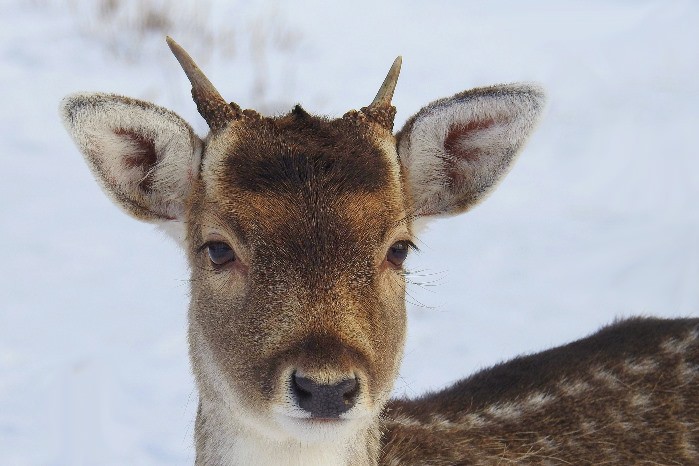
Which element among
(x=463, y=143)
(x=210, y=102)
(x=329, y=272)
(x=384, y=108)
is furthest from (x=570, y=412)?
(x=210, y=102)

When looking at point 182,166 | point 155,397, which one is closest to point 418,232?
point 182,166

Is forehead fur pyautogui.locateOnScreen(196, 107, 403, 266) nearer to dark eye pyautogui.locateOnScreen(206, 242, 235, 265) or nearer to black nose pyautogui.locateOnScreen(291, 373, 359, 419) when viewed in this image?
dark eye pyautogui.locateOnScreen(206, 242, 235, 265)

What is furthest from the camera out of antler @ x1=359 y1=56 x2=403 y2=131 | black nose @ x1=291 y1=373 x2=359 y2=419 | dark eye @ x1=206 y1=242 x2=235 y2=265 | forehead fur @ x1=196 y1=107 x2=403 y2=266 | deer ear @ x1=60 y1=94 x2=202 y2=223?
antler @ x1=359 y1=56 x2=403 y2=131

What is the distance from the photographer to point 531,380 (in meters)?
5.16

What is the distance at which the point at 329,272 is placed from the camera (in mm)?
3574

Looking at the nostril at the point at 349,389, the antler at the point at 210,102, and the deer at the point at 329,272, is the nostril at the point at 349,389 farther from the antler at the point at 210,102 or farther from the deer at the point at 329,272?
the antler at the point at 210,102

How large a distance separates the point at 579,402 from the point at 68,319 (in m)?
3.94

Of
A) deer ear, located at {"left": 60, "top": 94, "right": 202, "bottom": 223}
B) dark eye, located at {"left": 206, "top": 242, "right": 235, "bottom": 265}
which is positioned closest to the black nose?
dark eye, located at {"left": 206, "top": 242, "right": 235, "bottom": 265}

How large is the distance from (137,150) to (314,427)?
1404mm

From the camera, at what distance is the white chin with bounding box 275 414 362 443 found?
343cm

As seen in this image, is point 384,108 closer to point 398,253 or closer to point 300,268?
point 398,253

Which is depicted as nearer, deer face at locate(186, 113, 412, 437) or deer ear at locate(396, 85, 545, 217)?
deer face at locate(186, 113, 412, 437)

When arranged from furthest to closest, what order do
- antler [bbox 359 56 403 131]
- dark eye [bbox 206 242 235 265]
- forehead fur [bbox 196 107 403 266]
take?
antler [bbox 359 56 403 131] < dark eye [bbox 206 242 235 265] < forehead fur [bbox 196 107 403 266]

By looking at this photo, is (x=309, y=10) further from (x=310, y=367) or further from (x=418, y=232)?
(x=310, y=367)
